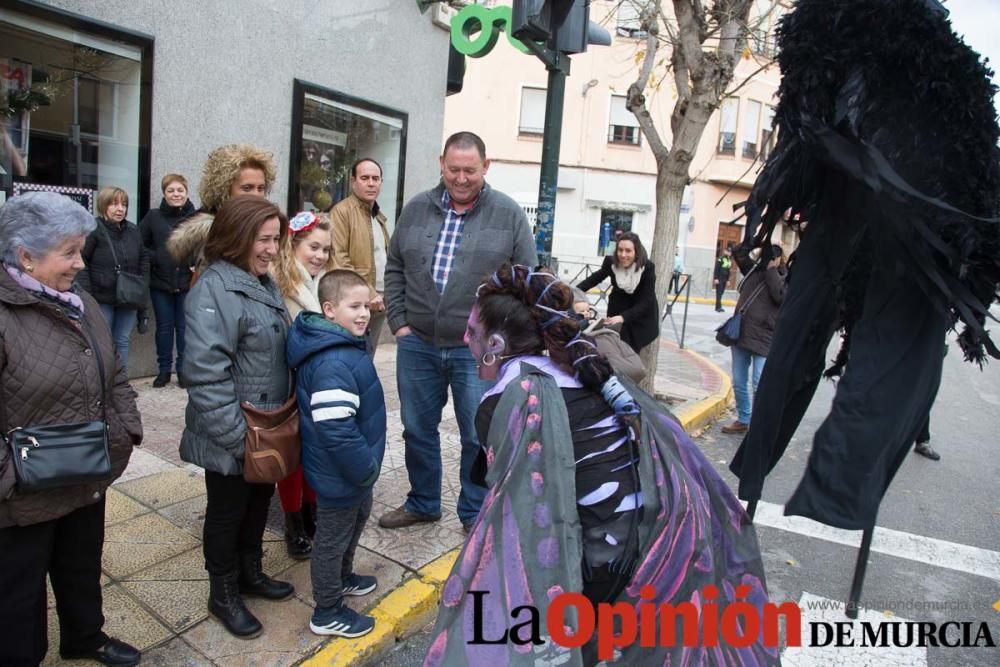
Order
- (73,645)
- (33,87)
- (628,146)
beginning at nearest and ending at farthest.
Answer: (73,645)
(33,87)
(628,146)

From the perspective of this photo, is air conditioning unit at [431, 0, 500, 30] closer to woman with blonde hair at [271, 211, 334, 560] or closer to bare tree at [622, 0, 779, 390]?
bare tree at [622, 0, 779, 390]

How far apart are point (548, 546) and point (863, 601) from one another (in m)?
2.67

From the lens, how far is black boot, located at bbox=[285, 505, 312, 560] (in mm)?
3438

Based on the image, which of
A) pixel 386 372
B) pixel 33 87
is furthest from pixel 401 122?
pixel 33 87

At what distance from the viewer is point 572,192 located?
2647 centimetres

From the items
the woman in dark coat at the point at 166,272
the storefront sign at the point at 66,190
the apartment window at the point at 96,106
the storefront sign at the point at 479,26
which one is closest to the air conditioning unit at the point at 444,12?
the storefront sign at the point at 479,26

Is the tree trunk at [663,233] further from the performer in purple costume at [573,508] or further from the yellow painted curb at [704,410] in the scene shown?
the performer in purple costume at [573,508]

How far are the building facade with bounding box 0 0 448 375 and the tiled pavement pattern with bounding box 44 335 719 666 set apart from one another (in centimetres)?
238

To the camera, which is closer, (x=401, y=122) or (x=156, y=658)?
(x=156, y=658)

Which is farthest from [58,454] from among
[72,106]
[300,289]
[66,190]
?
[72,106]

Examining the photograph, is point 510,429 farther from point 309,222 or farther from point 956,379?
point 956,379

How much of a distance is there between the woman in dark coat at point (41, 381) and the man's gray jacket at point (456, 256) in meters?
1.54

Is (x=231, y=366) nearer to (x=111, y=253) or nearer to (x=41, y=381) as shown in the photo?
(x=41, y=381)

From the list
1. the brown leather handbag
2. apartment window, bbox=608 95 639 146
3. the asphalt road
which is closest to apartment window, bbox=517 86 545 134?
apartment window, bbox=608 95 639 146
